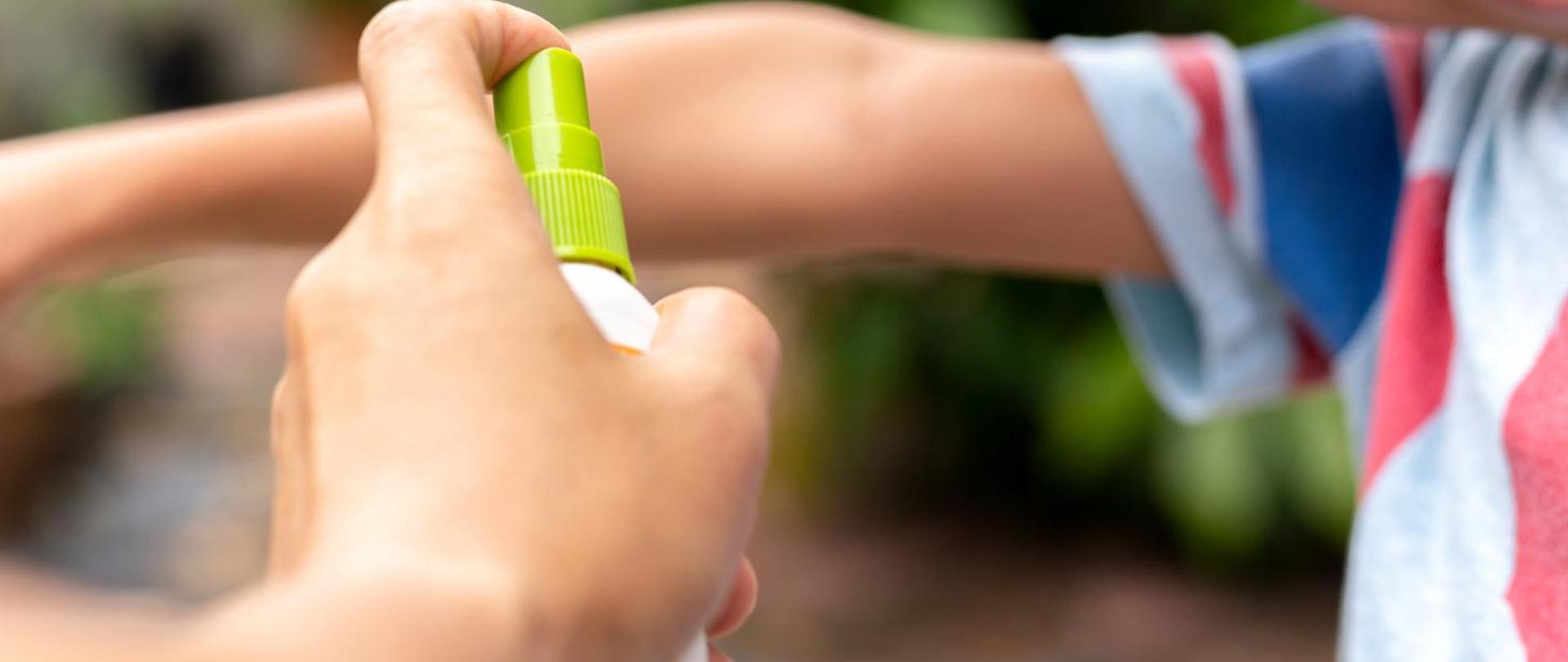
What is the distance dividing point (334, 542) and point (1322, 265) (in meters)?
0.31

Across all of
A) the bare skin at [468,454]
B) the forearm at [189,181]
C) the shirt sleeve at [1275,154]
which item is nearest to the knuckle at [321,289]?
the bare skin at [468,454]

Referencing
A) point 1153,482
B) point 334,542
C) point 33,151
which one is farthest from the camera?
point 1153,482

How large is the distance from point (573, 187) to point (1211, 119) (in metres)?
0.24

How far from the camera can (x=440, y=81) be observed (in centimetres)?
16

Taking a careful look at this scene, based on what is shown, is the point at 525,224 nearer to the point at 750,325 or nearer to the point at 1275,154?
the point at 750,325

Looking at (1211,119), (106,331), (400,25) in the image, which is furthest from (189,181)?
(106,331)

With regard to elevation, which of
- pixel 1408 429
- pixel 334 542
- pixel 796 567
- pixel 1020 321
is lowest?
pixel 796 567

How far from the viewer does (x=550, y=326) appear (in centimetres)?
14

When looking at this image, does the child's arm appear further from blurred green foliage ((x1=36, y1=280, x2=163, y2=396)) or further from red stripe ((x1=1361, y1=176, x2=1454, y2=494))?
blurred green foliage ((x1=36, y1=280, x2=163, y2=396))

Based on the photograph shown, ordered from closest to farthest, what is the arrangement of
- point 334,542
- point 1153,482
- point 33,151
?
point 334,542 < point 33,151 < point 1153,482

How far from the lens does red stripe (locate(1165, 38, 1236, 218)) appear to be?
37 cm

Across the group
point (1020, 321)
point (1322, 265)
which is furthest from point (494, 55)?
point (1020, 321)

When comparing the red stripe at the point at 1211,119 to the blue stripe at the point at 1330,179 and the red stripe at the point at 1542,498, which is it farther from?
the red stripe at the point at 1542,498

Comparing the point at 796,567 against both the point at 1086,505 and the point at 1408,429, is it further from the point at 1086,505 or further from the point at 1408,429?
the point at 1408,429
